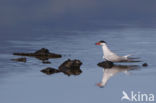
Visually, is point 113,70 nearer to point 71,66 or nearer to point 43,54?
point 71,66

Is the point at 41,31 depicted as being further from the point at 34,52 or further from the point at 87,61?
the point at 87,61

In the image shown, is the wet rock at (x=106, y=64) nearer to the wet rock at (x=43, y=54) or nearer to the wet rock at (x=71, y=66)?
the wet rock at (x=71, y=66)

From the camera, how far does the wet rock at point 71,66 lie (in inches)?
1147

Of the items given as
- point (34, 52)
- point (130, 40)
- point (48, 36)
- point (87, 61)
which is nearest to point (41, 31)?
point (48, 36)

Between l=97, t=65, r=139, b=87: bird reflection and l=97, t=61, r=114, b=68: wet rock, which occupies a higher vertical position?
l=97, t=61, r=114, b=68: wet rock

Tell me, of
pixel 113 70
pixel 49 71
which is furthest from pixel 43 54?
pixel 113 70

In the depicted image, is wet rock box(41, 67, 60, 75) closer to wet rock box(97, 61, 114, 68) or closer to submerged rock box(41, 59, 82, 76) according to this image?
submerged rock box(41, 59, 82, 76)

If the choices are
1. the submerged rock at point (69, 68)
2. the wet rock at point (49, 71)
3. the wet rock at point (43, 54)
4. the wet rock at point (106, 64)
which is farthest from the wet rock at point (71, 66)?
the wet rock at point (43, 54)

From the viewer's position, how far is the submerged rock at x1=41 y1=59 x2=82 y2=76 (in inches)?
1131

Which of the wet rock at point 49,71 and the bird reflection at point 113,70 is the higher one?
the wet rock at point 49,71

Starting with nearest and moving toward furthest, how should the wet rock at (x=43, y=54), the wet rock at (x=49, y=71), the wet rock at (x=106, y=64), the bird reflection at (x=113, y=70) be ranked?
the bird reflection at (x=113, y=70)
the wet rock at (x=49, y=71)
the wet rock at (x=106, y=64)
the wet rock at (x=43, y=54)


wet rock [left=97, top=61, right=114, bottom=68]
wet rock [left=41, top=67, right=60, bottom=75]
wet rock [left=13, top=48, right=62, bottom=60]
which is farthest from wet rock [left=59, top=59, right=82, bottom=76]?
wet rock [left=13, top=48, right=62, bottom=60]

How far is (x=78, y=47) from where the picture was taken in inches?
1458

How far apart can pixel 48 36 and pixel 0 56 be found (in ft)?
32.1
